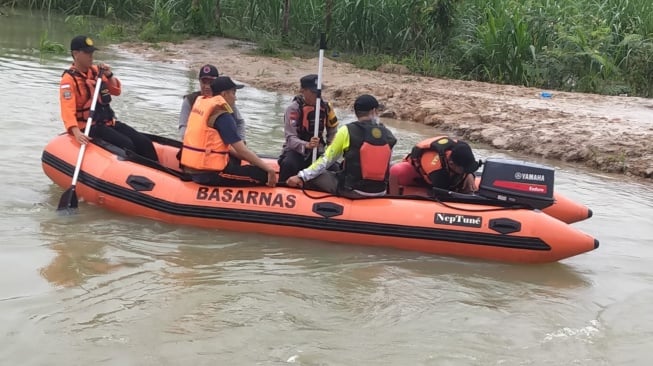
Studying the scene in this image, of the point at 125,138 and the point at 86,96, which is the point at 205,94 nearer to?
the point at 125,138

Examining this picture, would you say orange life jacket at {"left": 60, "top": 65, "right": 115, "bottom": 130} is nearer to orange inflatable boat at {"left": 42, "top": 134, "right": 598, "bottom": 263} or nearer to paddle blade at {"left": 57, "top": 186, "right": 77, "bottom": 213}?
orange inflatable boat at {"left": 42, "top": 134, "right": 598, "bottom": 263}

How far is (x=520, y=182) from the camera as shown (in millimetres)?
5375

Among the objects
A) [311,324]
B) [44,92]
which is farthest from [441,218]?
[44,92]

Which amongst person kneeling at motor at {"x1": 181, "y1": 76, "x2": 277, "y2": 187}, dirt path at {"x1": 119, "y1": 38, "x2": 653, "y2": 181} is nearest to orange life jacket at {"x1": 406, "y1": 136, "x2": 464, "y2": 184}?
person kneeling at motor at {"x1": 181, "y1": 76, "x2": 277, "y2": 187}

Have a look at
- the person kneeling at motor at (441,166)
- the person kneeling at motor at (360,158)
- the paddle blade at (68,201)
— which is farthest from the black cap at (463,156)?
the paddle blade at (68,201)

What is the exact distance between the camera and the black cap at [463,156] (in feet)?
17.3

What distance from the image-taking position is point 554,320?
4.35 m

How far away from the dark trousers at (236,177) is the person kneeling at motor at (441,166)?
105 centimetres

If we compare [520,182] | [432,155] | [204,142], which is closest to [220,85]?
[204,142]

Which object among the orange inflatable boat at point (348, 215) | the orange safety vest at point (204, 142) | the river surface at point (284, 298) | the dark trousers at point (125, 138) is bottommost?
the river surface at point (284, 298)

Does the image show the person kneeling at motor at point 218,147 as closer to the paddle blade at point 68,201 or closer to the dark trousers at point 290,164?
the dark trousers at point 290,164

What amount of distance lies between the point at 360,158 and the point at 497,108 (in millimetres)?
5231

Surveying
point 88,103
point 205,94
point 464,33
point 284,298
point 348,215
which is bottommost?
point 284,298

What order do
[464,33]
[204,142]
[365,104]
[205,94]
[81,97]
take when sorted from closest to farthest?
[365,104] < [204,142] < [205,94] < [81,97] < [464,33]
